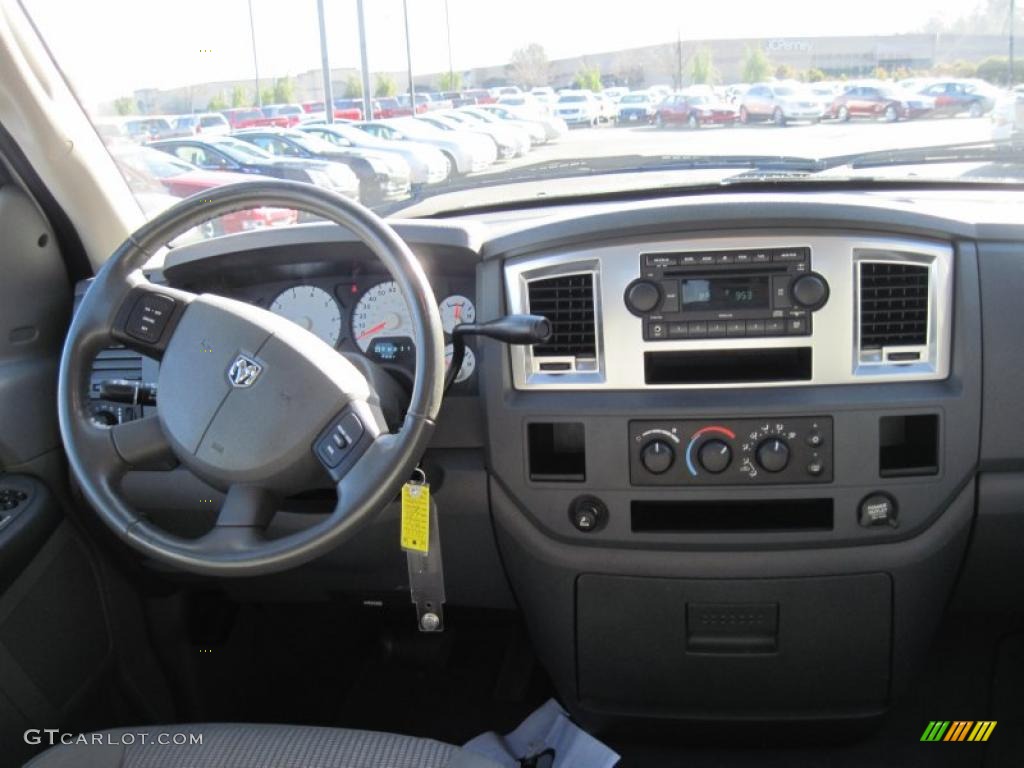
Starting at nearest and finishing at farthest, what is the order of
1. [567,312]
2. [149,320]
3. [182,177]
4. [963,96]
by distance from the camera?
[149,320] → [567,312] → [963,96] → [182,177]

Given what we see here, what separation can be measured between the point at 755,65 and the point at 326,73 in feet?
3.60

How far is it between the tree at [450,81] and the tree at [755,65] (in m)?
0.71

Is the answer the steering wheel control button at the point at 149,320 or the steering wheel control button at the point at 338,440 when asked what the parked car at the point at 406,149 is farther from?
the steering wheel control button at the point at 338,440

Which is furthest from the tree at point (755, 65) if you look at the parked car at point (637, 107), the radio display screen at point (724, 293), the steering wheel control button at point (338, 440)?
the steering wheel control button at point (338, 440)

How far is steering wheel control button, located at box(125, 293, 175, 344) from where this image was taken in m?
1.93

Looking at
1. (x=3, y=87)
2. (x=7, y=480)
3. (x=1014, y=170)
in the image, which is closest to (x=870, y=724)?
(x=1014, y=170)

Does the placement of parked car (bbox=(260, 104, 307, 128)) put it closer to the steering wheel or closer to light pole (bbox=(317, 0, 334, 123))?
light pole (bbox=(317, 0, 334, 123))

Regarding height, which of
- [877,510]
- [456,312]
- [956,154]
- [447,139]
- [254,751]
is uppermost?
[447,139]

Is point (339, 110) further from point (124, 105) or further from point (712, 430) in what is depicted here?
point (712, 430)

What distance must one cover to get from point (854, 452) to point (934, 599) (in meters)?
0.49

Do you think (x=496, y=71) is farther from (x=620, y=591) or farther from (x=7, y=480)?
(x=7, y=480)

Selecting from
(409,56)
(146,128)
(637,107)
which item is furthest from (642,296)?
(146,128)

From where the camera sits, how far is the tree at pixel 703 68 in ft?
7.82

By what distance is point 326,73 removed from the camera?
8.62 ft
